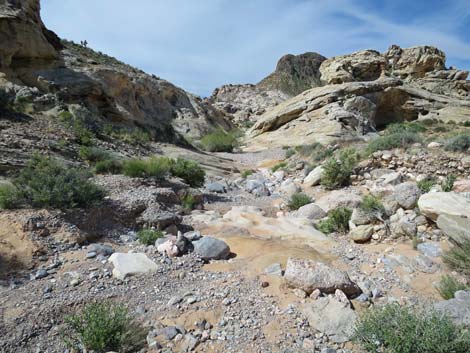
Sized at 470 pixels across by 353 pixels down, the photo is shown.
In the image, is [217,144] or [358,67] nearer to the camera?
[217,144]

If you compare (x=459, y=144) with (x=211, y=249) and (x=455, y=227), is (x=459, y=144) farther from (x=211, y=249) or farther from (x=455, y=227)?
(x=211, y=249)

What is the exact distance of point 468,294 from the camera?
10.9ft

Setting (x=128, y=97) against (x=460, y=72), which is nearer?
(x=128, y=97)

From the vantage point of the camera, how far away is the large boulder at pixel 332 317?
10.0ft

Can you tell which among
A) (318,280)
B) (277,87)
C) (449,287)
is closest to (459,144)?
(449,287)

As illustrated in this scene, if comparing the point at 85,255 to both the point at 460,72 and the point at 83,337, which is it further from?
the point at 460,72

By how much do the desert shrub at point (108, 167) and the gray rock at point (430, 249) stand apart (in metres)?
6.64

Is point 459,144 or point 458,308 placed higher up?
point 459,144

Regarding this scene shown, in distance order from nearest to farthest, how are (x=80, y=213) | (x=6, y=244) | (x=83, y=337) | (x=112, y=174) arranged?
(x=83, y=337) < (x=6, y=244) < (x=80, y=213) < (x=112, y=174)

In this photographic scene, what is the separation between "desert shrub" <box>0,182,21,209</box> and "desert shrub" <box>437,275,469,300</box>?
609 centimetres

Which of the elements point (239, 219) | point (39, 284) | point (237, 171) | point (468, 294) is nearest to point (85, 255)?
point (39, 284)

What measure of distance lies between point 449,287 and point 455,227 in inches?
50.3

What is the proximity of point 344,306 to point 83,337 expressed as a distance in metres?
2.59

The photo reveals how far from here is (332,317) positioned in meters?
3.24
